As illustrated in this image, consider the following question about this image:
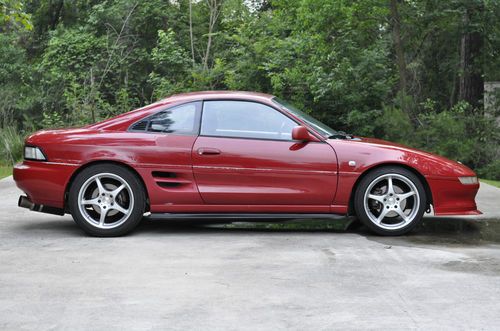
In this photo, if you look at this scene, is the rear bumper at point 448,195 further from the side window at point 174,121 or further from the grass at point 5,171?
the grass at point 5,171

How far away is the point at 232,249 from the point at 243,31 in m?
14.9

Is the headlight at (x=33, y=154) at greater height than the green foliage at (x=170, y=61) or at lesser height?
lesser

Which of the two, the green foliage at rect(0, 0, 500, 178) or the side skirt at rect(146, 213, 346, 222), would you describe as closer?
the side skirt at rect(146, 213, 346, 222)

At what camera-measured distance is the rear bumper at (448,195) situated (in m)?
8.20

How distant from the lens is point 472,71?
1928 cm

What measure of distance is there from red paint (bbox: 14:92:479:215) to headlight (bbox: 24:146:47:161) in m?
0.07

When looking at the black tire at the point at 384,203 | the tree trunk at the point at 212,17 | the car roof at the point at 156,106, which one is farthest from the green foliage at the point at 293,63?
the black tire at the point at 384,203

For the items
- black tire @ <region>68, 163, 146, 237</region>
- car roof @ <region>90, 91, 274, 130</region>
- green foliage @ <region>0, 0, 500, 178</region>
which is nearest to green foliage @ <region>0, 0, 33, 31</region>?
green foliage @ <region>0, 0, 500, 178</region>

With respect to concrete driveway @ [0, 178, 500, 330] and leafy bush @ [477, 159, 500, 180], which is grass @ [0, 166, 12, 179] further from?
leafy bush @ [477, 159, 500, 180]

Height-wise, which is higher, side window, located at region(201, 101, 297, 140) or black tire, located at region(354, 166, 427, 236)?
side window, located at region(201, 101, 297, 140)

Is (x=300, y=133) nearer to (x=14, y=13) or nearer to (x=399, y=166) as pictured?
(x=399, y=166)

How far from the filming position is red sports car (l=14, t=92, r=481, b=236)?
812 cm

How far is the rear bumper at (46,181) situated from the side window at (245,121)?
144 centimetres

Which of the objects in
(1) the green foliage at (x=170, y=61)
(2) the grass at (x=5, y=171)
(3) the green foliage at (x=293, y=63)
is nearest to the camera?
(2) the grass at (x=5, y=171)
